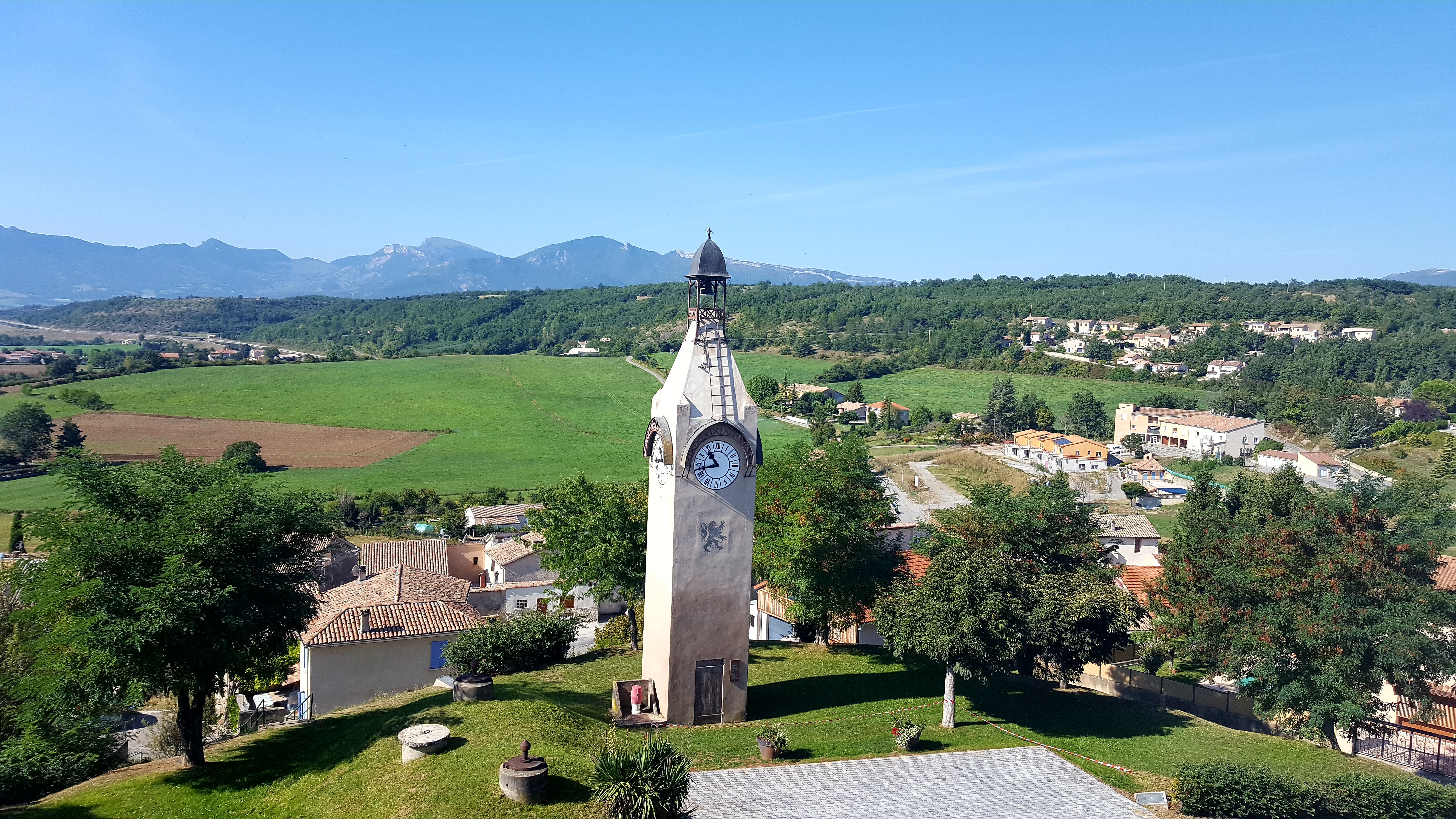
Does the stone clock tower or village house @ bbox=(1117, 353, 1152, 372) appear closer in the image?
the stone clock tower

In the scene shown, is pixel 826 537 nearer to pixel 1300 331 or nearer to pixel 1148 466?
pixel 1148 466

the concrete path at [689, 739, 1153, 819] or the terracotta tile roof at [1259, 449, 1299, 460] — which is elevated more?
the concrete path at [689, 739, 1153, 819]

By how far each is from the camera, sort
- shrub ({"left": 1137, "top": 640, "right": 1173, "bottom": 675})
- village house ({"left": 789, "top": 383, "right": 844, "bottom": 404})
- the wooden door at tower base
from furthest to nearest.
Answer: village house ({"left": 789, "top": 383, "right": 844, "bottom": 404}), shrub ({"left": 1137, "top": 640, "right": 1173, "bottom": 675}), the wooden door at tower base

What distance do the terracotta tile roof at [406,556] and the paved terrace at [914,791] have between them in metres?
36.0

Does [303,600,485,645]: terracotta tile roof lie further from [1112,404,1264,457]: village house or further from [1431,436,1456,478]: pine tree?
[1112,404,1264,457]: village house

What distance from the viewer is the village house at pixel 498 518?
230ft

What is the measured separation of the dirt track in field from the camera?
90.8 m

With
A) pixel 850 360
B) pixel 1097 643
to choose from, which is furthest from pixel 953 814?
pixel 850 360

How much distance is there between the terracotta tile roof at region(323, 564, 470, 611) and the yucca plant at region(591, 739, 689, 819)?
63.2ft

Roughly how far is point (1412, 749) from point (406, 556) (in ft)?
159

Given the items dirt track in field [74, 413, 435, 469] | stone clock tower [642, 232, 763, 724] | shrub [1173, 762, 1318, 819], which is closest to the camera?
shrub [1173, 762, 1318, 819]

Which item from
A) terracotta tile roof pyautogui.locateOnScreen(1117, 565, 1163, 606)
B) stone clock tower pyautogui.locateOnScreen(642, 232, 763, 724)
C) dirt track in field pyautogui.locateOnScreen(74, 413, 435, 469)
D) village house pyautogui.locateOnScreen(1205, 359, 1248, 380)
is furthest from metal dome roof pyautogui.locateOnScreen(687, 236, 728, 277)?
village house pyautogui.locateOnScreen(1205, 359, 1248, 380)

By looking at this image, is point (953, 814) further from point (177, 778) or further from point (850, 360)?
point (850, 360)

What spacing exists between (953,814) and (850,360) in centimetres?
15038
